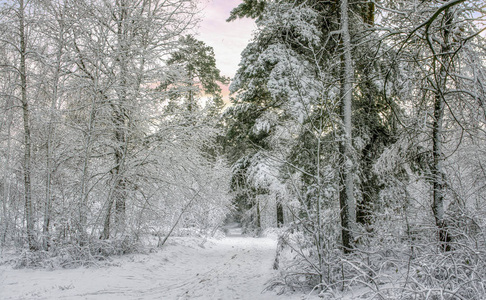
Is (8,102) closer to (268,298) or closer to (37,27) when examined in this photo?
(37,27)

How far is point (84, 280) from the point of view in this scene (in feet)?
16.3

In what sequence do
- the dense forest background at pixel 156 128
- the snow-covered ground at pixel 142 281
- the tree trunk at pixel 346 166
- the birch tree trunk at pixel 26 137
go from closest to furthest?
the snow-covered ground at pixel 142 281 → the dense forest background at pixel 156 128 → the tree trunk at pixel 346 166 → the birch tree trunk at pixel 26 137

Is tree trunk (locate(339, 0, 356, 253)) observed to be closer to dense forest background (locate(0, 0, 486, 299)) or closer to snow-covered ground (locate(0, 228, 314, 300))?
dense forest background (locate(0, 0, 486, 299))

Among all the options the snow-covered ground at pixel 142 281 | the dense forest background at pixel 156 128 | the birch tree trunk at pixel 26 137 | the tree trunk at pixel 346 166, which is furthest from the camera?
the birch tree trunk at pixel 26 137

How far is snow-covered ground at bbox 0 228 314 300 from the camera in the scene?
4.39 meters

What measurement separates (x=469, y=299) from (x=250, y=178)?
934 cm

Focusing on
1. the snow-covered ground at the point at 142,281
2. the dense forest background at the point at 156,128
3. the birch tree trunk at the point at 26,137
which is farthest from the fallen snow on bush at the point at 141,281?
the birch tree trunk at the point at 26,137

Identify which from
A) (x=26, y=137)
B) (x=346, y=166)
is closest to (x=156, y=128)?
(x=26, y=137)

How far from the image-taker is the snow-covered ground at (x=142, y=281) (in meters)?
4.39

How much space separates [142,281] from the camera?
5.56m

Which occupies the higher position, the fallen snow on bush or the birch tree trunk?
the birch tree trunk

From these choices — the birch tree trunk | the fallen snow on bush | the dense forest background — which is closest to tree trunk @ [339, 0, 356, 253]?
the dense forest background

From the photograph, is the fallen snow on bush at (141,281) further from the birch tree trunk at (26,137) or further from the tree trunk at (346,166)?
the tree trunk at (346,166)

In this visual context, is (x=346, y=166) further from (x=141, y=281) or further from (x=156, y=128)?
(x=156, y=128)
